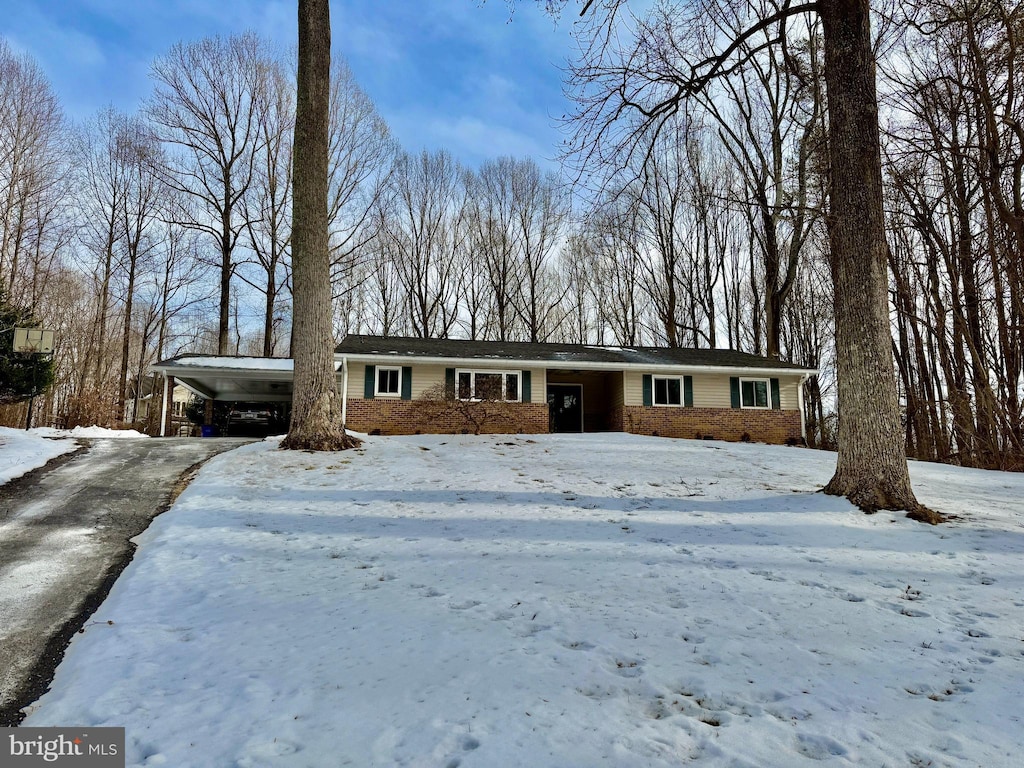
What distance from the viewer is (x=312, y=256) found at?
396 inches

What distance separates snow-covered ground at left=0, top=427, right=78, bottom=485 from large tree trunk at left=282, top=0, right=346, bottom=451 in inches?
141

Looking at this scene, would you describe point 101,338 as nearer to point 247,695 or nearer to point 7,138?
point 7,138

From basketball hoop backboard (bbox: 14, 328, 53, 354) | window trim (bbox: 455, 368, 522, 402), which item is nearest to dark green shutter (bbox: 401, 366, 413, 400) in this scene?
window trim (bbox: 455, 368, 522, 402)

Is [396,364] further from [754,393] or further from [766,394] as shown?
[766,394]

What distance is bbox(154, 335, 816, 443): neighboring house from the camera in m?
16.7

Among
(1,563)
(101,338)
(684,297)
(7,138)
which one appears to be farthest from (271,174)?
(1,563)

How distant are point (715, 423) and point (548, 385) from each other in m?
5.86

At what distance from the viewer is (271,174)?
2559cm

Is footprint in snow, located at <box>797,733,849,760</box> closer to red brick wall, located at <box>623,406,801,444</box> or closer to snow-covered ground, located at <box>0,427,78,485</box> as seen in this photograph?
snow-covered ground, located at <box>0,427,78,485</box>

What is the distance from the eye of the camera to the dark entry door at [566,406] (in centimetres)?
2019

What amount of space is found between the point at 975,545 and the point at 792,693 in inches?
165

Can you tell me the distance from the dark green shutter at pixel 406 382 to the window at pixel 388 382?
12 cm

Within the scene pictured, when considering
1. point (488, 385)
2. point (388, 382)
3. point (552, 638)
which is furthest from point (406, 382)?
point (552, 638)

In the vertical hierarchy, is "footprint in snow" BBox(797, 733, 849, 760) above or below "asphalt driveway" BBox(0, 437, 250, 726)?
below
